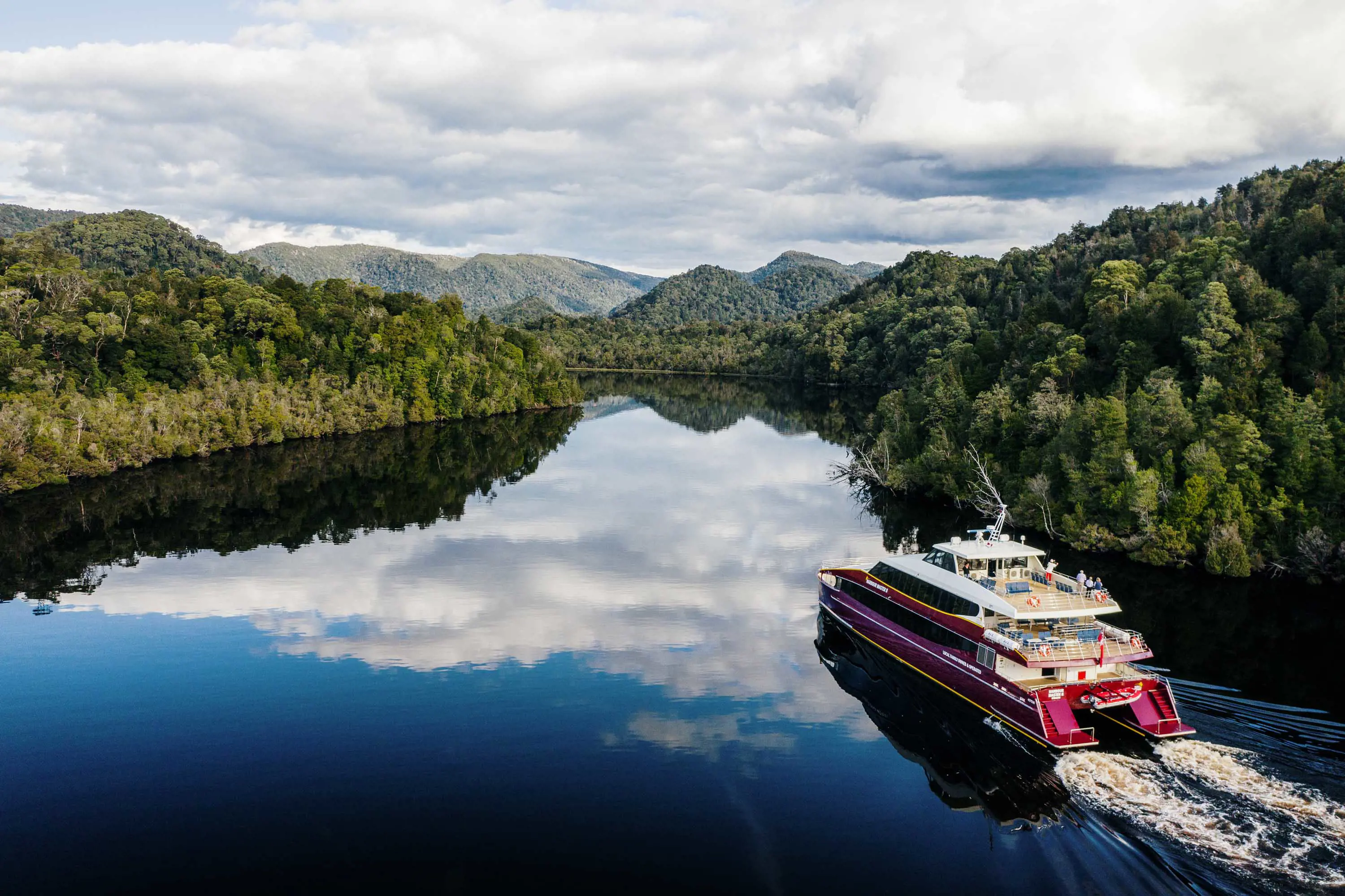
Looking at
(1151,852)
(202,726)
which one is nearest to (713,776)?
(1151,852)

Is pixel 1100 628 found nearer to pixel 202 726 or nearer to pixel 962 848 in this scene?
pixel 962 848

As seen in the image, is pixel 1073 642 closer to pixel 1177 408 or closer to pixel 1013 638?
pixel 1013 638

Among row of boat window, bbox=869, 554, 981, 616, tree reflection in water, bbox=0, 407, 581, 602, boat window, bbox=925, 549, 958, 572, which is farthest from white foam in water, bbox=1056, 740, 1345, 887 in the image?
tree reflection in water, bbox=0, 407, 581, 602

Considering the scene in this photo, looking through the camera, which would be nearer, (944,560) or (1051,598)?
(1051,598)

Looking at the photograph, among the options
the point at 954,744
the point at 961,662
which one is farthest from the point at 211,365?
the point at 954,744

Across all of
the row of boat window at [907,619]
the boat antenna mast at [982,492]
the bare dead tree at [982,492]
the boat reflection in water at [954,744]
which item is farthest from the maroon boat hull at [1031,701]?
the bare dead tree at [982,492]

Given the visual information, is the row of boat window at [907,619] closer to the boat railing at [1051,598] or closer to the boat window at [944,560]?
the boat window at [944,560]
